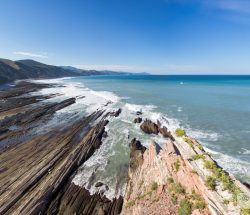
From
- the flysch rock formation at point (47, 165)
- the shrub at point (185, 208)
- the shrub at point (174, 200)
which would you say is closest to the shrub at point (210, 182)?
the shrub at point (185, 208)

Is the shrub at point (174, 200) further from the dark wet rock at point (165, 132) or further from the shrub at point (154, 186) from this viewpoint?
the dark wet rock at point (165, 132)

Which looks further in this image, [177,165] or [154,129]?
[154,129]

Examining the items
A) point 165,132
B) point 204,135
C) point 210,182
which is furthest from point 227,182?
point 204,135

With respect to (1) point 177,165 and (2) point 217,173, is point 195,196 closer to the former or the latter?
(2) point 217,173

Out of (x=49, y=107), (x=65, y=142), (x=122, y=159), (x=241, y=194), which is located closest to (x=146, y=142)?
(x=122, y=159)

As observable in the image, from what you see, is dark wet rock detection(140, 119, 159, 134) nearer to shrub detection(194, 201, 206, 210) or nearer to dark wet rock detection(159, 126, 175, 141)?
dark wet rock detection(159, 126, 175, 141)

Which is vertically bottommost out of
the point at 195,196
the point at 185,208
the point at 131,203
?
the point at 131,203

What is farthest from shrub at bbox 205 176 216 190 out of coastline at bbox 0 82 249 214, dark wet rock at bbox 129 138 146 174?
dark wet rock at bbox 129 138 146 174
